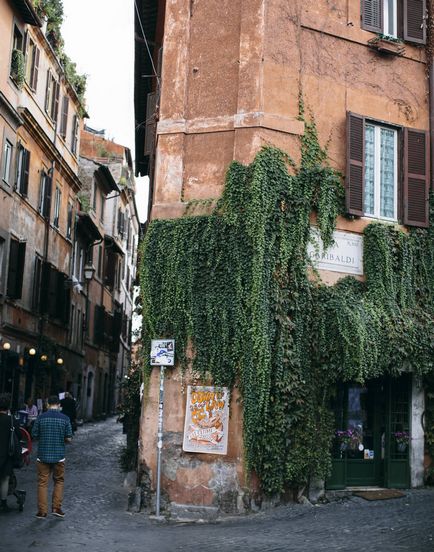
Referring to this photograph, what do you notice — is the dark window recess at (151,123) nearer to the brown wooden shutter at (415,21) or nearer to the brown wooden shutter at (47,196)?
the brown wooden shutter at (415,21)

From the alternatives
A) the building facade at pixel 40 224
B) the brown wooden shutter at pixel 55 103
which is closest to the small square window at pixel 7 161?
the building facade at pixel 40 224

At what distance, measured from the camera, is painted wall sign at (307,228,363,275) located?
46.8ft

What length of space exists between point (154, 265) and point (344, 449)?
465 cm

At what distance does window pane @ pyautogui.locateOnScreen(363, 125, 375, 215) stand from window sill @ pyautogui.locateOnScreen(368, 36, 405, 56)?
1.43 meters

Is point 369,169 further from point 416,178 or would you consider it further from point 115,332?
point 115,332

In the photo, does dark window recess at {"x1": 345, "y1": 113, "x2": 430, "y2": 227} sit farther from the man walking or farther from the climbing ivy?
the man walking

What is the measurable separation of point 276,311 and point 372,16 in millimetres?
6184

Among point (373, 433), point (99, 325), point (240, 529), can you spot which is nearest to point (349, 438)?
point (373, 433)

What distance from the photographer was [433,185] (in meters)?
15.5

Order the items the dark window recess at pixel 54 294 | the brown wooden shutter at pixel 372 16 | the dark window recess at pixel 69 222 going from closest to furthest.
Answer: the brown wooden shutter at pixel 372 16 < the dark window recess at pixel 54 294 < the dark window recess at pixel 69 222

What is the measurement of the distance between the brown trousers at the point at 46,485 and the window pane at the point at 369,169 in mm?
7074

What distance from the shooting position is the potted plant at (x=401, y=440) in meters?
14.8

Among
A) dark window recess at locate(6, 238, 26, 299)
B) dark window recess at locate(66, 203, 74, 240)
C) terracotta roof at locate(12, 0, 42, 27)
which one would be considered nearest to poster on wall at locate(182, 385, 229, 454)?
dark window recess at locate(6, 238, 26, 299)

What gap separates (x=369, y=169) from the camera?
1533 centimetres
